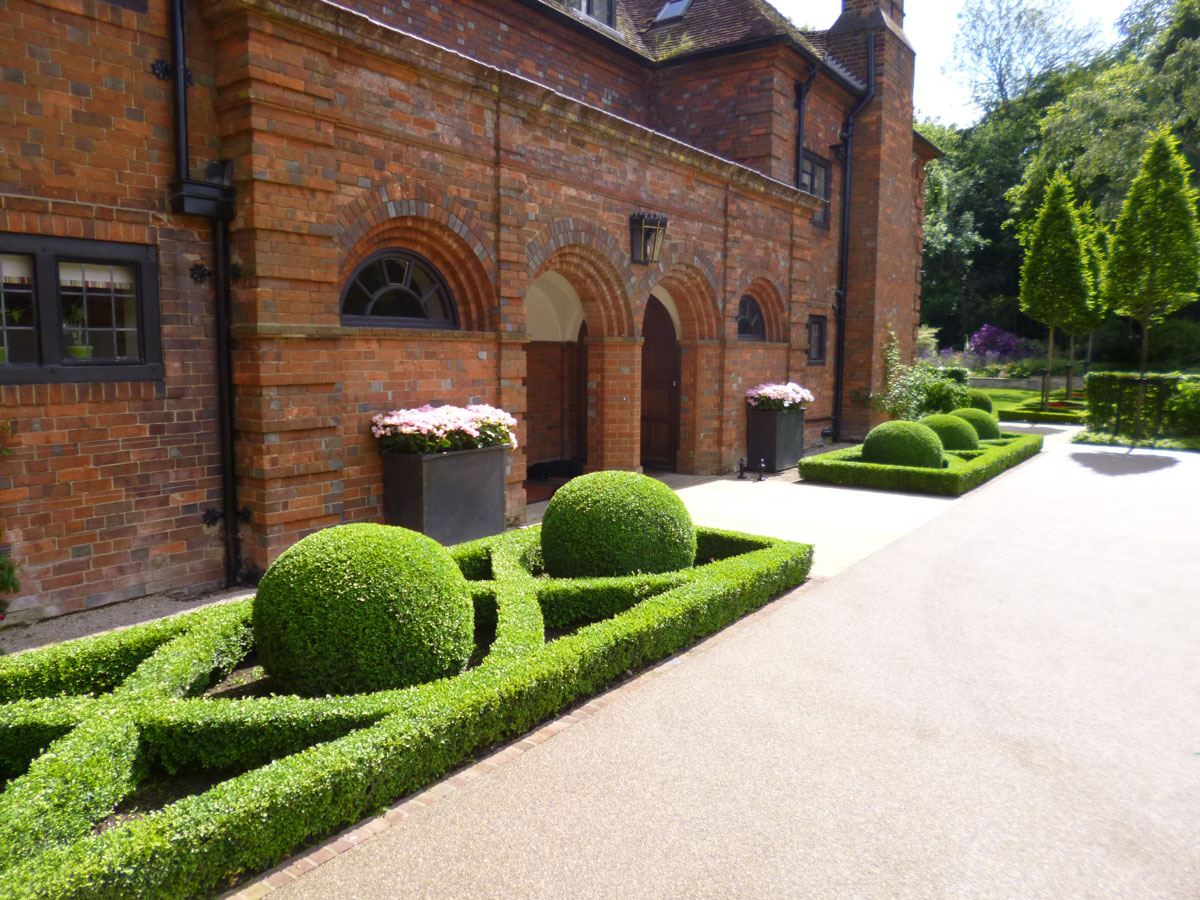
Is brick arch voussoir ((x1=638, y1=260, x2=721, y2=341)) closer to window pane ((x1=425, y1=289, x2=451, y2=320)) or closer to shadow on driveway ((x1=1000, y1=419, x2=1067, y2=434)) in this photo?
window pane ((x1=425, y1=289, x2=451, y2=320))

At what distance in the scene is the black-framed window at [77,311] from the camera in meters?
5.97

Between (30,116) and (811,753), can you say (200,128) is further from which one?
(811,753)

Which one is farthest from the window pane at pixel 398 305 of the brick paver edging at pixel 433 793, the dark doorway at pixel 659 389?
the dark doorway at pixel 659 389

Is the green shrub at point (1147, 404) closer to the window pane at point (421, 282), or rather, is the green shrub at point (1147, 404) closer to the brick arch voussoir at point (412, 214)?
the brick arch voussoir at point (412, 214)

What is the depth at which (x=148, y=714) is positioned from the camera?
3879 mm

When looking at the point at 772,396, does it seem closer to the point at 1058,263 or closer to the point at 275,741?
the point at 275,741

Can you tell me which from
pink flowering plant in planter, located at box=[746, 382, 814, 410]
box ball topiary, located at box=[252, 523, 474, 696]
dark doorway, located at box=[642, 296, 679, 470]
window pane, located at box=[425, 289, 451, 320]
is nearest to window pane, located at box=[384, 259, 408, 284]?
window pane, located at box=[425, 289, 451, 320]

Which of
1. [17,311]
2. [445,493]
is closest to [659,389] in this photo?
[445,493]

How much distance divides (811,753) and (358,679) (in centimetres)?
257

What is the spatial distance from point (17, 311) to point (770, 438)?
11.5 meters

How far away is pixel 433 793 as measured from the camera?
395cm

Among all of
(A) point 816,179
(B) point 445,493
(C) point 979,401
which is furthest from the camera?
(C) point 979,401

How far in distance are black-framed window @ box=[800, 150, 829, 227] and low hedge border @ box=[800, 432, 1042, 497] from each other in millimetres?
6341

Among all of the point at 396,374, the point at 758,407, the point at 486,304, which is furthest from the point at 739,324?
the point at 396,374
